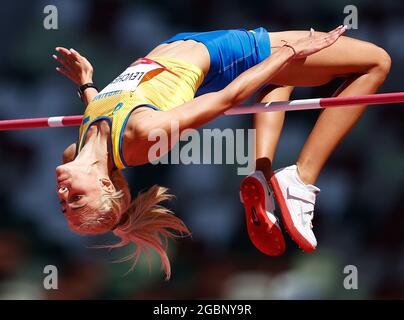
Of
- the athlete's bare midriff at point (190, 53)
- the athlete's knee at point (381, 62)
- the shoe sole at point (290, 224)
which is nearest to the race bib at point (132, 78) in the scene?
the athlete's bare midriff at point (190, 53)

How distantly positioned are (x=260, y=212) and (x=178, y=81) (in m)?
0.66

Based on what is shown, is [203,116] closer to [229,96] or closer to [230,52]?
[229,96]

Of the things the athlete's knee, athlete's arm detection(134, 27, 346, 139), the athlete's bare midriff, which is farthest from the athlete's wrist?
the athlete's knee

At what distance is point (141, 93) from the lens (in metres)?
3.16

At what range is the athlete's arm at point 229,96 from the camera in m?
2.97

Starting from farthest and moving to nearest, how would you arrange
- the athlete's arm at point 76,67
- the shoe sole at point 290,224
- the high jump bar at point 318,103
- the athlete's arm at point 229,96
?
the athlete's arm at point 76,67 < the shoe sole at point 290,224 < the high jump bar at point 318,103 < the athlete's arm at point 229,96

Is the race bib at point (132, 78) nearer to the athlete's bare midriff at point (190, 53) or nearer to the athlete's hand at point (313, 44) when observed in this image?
the athlete's bare midriff at point (190, 53)

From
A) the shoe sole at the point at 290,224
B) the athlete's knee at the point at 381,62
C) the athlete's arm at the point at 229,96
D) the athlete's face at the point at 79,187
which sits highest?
the athlete's knee at the point at 381,62

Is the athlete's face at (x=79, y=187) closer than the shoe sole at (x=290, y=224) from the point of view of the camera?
Yes

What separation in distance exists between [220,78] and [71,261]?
212 centimetres

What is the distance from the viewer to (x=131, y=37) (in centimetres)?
532
